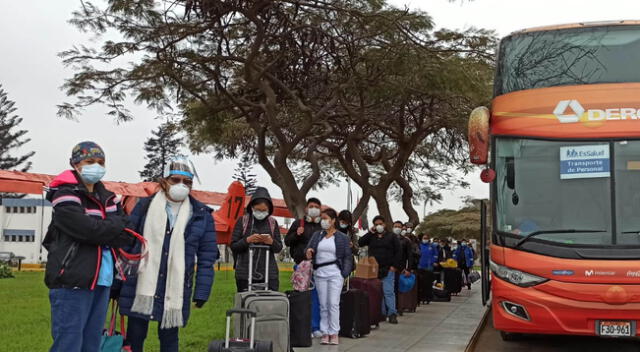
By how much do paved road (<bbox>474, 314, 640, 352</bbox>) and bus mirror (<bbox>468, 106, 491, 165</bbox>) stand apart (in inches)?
125

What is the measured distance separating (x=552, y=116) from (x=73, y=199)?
574 centimetres

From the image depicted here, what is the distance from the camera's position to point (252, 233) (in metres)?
8.04

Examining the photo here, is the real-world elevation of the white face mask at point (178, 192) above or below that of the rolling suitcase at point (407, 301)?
above

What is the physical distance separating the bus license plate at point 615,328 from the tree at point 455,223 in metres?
68.4

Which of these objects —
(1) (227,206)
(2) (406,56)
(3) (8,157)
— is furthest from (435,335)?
(3) (8,157)

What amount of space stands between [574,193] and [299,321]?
3.45 metres

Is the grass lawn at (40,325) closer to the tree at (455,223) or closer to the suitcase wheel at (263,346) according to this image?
the suitcase wheel at (263,346)

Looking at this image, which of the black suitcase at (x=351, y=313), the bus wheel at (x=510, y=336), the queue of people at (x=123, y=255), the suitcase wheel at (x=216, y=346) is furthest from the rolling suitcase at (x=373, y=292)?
the queue of people at (x=123, y=255)

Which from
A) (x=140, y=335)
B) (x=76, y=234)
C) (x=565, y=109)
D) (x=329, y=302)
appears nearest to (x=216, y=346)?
(x=140, y=335)

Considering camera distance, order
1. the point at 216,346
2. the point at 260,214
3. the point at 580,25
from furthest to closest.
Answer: the point at 580,25 < the point at 260,214 < the point at 216,346

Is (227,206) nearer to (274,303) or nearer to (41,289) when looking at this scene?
(41,289)

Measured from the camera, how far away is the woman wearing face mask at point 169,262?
17.5 ft

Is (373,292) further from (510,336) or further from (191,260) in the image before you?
(191,260)

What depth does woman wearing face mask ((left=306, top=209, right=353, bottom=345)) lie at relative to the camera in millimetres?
9156
